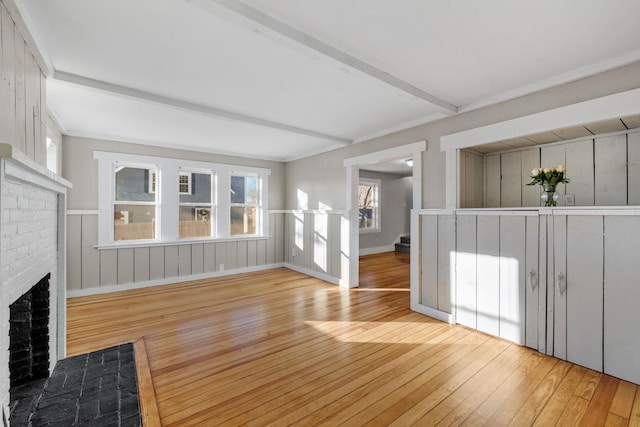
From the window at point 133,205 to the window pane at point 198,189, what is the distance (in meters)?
0.49

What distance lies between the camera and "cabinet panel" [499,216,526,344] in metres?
2.65

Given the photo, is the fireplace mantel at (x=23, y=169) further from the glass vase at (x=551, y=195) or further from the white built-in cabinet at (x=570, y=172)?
the glass vase at (x=551, y=195)

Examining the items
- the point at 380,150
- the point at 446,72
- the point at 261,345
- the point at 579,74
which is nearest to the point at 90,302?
the point at 261,345

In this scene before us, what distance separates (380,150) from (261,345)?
2.95 m

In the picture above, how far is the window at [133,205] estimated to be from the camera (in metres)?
4.55

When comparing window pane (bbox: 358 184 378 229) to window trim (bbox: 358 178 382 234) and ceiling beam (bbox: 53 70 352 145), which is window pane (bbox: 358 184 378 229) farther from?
ceiling beam (bbox: 53 70 352 145)

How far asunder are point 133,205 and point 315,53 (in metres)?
4.17

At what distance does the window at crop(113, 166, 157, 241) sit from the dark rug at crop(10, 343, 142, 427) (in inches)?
103

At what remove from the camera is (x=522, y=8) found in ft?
5.31

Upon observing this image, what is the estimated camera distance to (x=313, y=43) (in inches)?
75.0

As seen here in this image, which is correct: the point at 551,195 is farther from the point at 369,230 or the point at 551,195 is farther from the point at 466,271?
the point at 369,230

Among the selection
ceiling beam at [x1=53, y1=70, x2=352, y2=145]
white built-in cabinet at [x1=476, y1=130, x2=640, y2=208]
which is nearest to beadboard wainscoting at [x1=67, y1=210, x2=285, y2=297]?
ceiling beam at [x1=53, y1=70, x2=352, y2=145]

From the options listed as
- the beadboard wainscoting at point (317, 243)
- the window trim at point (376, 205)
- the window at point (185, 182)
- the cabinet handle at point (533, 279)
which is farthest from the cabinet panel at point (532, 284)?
the window trim at point (376, 205)

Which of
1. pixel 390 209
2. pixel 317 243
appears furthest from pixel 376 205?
pixel 317 243
